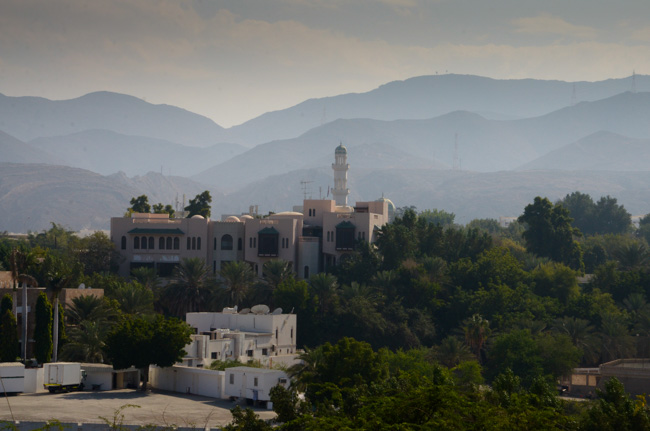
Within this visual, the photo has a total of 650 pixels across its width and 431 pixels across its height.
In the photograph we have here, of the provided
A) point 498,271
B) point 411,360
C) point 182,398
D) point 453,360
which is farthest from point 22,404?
point 498,271

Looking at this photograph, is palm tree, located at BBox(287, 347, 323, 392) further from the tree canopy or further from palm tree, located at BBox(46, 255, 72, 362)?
the tree canopy

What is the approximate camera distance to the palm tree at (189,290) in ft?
279

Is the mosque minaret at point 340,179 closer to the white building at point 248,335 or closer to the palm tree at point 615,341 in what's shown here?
the white building at point 248,335

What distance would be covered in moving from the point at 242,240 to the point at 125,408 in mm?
38950

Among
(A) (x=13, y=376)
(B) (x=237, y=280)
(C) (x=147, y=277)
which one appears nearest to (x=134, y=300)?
(C) (x=147, y=277)

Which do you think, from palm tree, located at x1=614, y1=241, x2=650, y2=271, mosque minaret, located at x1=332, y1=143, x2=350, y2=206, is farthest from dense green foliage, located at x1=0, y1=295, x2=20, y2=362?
A: palm tree, located at x1=614, y1=241, x2=650, y2=271

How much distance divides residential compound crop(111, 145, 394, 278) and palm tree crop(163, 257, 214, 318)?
21.6ft

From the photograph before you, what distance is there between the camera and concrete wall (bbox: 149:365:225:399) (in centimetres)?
6228

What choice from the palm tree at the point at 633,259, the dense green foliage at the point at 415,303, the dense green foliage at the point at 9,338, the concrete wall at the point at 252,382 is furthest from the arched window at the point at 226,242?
the palm tree at the point at 633,259

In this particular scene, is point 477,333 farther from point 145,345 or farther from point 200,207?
point 200,207

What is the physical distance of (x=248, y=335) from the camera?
75.2 meters

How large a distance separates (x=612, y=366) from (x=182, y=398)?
102 feet

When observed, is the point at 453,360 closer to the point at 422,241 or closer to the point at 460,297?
the point at 460,297

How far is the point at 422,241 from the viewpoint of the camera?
9700 centimetres
